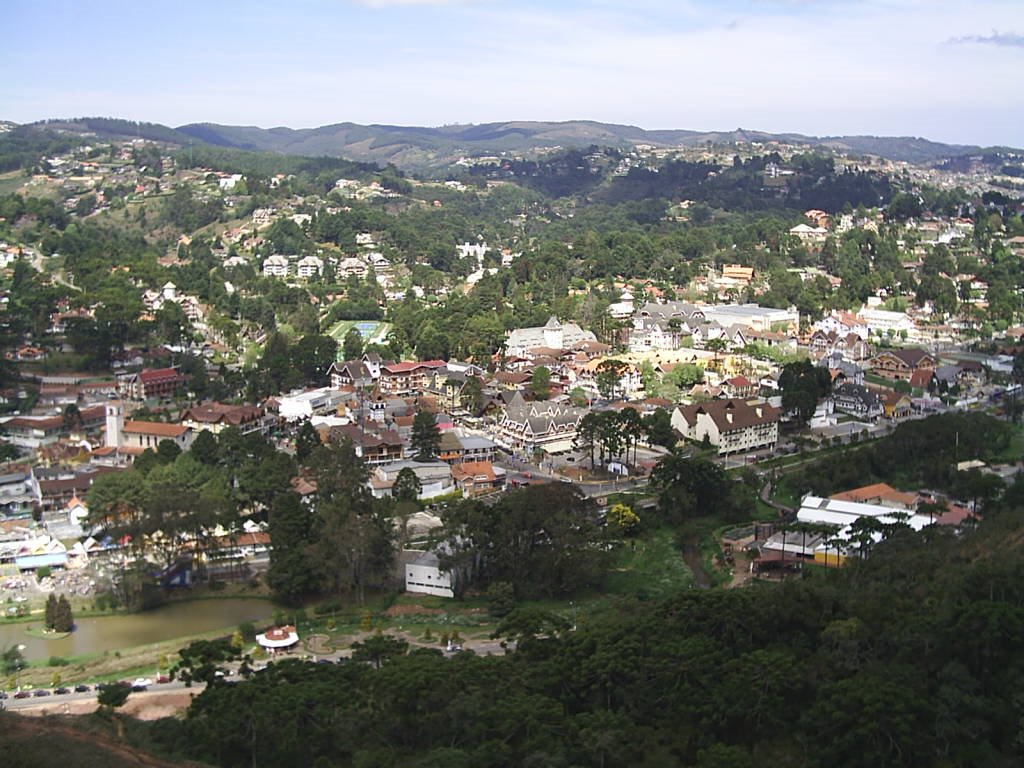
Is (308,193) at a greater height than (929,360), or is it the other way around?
(308,193)

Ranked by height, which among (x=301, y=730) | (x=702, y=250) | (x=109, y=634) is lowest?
(x=109, y=634)

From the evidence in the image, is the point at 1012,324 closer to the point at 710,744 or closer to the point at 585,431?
the point at 585,431

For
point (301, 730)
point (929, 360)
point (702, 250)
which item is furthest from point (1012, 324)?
point (301, 730)

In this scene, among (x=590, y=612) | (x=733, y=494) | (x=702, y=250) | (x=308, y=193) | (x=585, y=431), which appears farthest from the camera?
Answer: (x=308, y=193)

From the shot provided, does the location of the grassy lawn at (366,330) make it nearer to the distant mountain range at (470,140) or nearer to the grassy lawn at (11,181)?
the grassy lawn at (11,181)

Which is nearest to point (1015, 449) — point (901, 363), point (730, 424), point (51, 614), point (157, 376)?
point (730, 424)

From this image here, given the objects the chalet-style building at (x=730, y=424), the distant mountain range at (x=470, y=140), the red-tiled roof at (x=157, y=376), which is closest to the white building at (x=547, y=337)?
the chalet-style building at (x=730, y=424)

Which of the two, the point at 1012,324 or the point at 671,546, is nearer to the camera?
the point at 671,546
